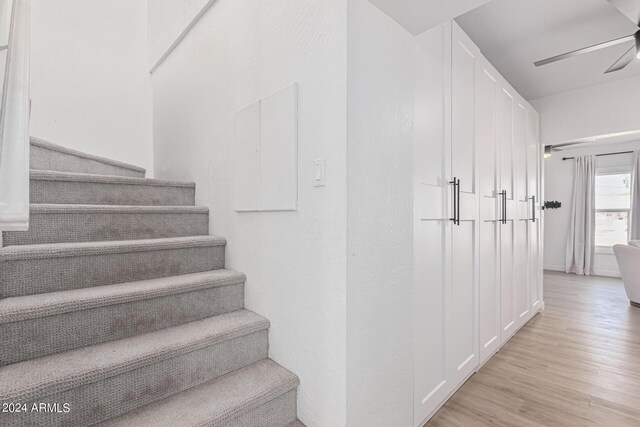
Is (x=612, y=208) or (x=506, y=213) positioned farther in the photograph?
(x=612, y=208)

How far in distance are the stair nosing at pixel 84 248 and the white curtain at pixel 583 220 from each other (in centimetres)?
674

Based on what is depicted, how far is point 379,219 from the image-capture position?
4.20 feet

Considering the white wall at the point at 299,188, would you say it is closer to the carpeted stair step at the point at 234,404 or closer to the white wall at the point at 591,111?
the carpeted stair step at the point at 234,404

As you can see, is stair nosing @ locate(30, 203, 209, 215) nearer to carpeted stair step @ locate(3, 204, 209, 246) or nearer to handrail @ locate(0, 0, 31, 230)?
carpeted stair step @ locate(3, 204, 209, 246)

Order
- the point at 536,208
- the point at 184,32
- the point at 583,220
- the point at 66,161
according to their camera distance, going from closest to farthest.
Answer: the point at 66,161, the point at 184,32, the point at 536,208, the point at 583,220

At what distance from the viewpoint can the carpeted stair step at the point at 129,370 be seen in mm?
979

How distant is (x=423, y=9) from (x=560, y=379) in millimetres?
2504

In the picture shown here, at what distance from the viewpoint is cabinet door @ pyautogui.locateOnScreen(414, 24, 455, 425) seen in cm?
155

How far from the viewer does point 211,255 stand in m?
1.87

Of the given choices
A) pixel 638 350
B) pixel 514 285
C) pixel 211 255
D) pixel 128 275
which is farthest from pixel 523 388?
pixel 128 275

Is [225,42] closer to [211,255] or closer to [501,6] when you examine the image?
[211,255]

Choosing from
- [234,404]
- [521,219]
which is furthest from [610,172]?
[234,404]

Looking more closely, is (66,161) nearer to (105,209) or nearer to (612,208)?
(105,209)

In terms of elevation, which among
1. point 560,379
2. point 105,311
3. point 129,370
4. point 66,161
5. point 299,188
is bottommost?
point 560,379
